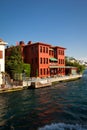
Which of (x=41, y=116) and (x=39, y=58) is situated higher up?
(x=39, y=58)

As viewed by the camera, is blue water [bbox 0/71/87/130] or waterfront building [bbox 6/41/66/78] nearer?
blue water [bbox 0/71/87/130]

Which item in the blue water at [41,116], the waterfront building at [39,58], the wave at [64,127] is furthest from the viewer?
the waterfront building at [39,58]

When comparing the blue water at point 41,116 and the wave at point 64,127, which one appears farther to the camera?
the blue water at point 41,116

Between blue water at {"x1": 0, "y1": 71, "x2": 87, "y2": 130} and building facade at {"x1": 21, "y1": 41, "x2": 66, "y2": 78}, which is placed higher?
building facade at {"x1": 21, "y1": 41, "x2": 66, "y2": 78}

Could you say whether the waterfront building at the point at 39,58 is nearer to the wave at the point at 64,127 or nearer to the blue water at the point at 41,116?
the blue water at the point at 41,116

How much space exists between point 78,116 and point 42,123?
13.4 ft

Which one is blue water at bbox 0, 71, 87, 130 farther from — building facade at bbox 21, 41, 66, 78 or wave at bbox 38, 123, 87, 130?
building facade at bbox 21, 41, 66, 78

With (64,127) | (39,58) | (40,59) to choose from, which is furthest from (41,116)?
(40,59)

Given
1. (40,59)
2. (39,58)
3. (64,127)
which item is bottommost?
(64,127)

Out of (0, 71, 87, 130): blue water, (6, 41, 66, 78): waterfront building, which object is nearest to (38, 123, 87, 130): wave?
(0, 71, 87, 130): blue water

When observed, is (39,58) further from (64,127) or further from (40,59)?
(64,127)

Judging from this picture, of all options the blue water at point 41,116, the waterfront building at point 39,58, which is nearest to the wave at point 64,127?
the blue water at point 41,116

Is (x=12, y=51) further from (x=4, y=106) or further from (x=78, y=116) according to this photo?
(x=78, y=116)

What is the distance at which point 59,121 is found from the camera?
18.1 metres
